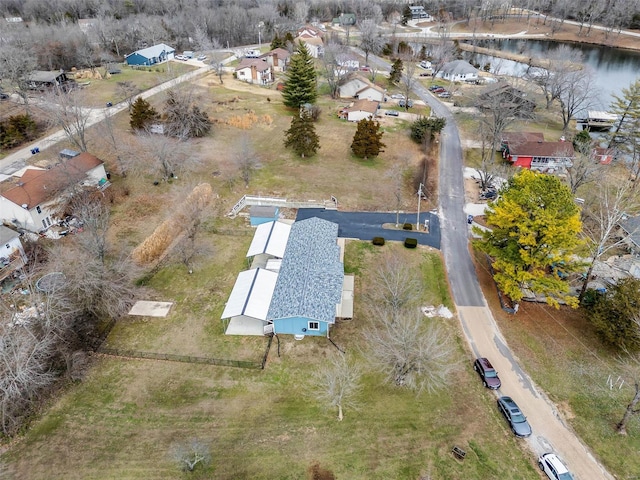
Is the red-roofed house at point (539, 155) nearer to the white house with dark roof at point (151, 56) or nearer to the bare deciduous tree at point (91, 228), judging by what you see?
the bare deciduous tree at point (91, 228)

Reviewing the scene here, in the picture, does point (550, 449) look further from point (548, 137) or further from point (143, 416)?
point (548, 137)

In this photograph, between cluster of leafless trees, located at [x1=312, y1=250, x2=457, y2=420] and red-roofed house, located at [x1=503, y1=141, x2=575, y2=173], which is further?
red-roofed house, located at [x1=503, y1=141, x2=575, y2=173]

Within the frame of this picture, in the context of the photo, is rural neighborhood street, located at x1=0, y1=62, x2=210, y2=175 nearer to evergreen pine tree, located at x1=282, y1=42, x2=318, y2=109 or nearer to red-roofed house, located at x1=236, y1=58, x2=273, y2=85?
red-roofed house, located at x1=236, y1=58, x2=273, y2=85

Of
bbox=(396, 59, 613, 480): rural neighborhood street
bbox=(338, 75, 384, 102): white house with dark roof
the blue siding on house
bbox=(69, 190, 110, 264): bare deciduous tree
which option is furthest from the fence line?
bbox=(338, 75, 384, 102): white house with dark roof

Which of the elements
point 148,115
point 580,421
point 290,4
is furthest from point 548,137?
point 290,4

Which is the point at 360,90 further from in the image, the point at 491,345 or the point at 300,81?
the point at 491,345

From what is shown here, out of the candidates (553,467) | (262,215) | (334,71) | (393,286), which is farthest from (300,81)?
(553,467)
